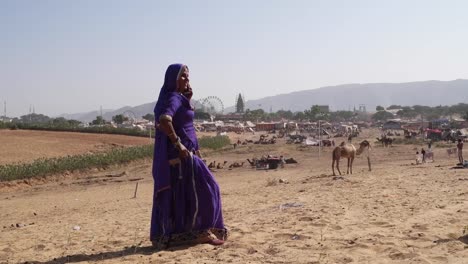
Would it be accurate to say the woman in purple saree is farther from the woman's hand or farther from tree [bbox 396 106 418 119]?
tree [bbox 396 106 418 119]

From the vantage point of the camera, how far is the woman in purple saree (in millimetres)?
5312

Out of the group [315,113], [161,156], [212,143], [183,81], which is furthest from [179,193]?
[315,113]

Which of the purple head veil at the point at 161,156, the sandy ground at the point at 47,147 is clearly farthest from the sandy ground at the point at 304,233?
the sandy ground at the point at 47,147

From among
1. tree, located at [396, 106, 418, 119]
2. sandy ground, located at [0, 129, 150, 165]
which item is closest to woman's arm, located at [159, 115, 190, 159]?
sandy ground, located at [0, 129, 150, 165]

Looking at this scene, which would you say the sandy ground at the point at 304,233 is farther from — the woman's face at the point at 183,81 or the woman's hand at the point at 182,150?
the woman's face at the point at 183,81

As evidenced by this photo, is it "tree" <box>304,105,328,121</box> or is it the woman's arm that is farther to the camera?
"tree" <box>304,105,328,121</box>

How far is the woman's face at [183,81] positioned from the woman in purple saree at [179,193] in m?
0.15

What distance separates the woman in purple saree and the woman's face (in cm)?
15

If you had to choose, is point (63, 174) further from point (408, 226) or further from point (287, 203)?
point (408, 226)

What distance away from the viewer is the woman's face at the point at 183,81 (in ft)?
18.3

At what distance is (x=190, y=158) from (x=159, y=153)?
353 millimetres

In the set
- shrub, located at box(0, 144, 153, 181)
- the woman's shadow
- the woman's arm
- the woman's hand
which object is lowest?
shrub, located at box(0, 144, 153, 181)

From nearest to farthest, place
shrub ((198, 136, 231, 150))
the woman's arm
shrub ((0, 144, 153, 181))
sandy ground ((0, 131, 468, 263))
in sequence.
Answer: sandy ground ((0, 131, 468, 263)) → the woman's arm → shrub ((0, 144, 153, 181)) → shrub ((198, 136, 231, 150))

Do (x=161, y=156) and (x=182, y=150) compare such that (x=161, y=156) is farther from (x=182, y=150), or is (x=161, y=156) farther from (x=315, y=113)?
(x=315, y=113)
